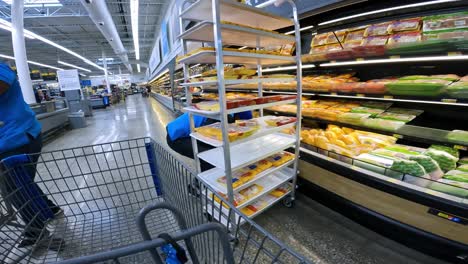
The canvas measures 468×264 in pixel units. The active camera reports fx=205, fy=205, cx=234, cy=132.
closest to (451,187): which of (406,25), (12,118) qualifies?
(406,25)

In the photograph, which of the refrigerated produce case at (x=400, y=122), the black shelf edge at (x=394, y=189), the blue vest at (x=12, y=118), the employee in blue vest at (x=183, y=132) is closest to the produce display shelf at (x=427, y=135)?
the refrigerated produce case at (x=400, y=122)

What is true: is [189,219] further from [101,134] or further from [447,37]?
[101,134]

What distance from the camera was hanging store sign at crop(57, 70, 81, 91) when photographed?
7195 mm

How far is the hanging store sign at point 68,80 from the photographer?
720 centimetres

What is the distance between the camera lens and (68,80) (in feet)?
23.8

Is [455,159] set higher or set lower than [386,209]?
higher

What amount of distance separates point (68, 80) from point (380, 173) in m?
9.27

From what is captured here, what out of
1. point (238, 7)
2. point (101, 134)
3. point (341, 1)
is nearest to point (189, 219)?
point (238, 7)

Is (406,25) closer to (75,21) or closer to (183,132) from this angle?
(183,132)

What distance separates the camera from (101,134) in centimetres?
576

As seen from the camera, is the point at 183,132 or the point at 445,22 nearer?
the point at 445,22

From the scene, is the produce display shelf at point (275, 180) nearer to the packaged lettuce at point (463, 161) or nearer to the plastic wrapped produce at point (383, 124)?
the plastic wrapped produce at point (383, 124)

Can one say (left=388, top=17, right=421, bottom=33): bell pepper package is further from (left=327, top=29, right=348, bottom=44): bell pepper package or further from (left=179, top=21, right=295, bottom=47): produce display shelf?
(left=179, top=21, right=295, bottom=47): produce display shelf

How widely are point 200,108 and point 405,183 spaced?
5.32 ft
